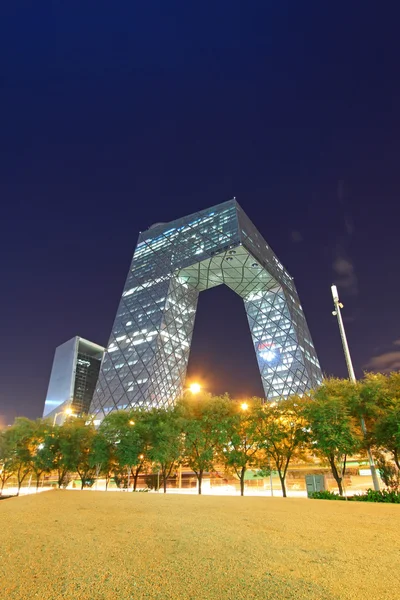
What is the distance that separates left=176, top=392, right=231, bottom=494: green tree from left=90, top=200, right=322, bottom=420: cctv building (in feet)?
95.3

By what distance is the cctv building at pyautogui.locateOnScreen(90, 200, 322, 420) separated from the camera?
66.5 metres

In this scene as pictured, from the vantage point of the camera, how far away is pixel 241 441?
28.7 metres

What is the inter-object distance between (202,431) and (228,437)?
249cm

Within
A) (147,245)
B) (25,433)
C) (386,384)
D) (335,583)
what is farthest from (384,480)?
(147,245)

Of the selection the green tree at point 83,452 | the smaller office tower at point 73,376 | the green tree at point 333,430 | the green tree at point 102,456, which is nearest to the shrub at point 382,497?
the green tree at point 333,430

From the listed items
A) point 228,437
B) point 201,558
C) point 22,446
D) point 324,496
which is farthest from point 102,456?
point 201,558

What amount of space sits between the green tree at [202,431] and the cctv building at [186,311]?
95.3ft

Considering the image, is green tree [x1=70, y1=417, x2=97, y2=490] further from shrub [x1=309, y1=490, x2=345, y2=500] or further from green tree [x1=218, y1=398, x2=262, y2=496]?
shrub [x1=309, y1=490, x2=345, y2=500]

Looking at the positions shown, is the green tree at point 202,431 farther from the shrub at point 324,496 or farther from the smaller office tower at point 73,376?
the smaller office tower at point 73,376

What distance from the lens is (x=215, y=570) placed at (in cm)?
539

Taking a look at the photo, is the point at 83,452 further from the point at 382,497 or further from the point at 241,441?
the point at 382,497

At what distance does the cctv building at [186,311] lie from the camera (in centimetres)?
6650

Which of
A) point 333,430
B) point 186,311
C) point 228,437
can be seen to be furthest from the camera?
point 186,311

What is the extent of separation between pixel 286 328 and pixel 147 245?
3975 cm
